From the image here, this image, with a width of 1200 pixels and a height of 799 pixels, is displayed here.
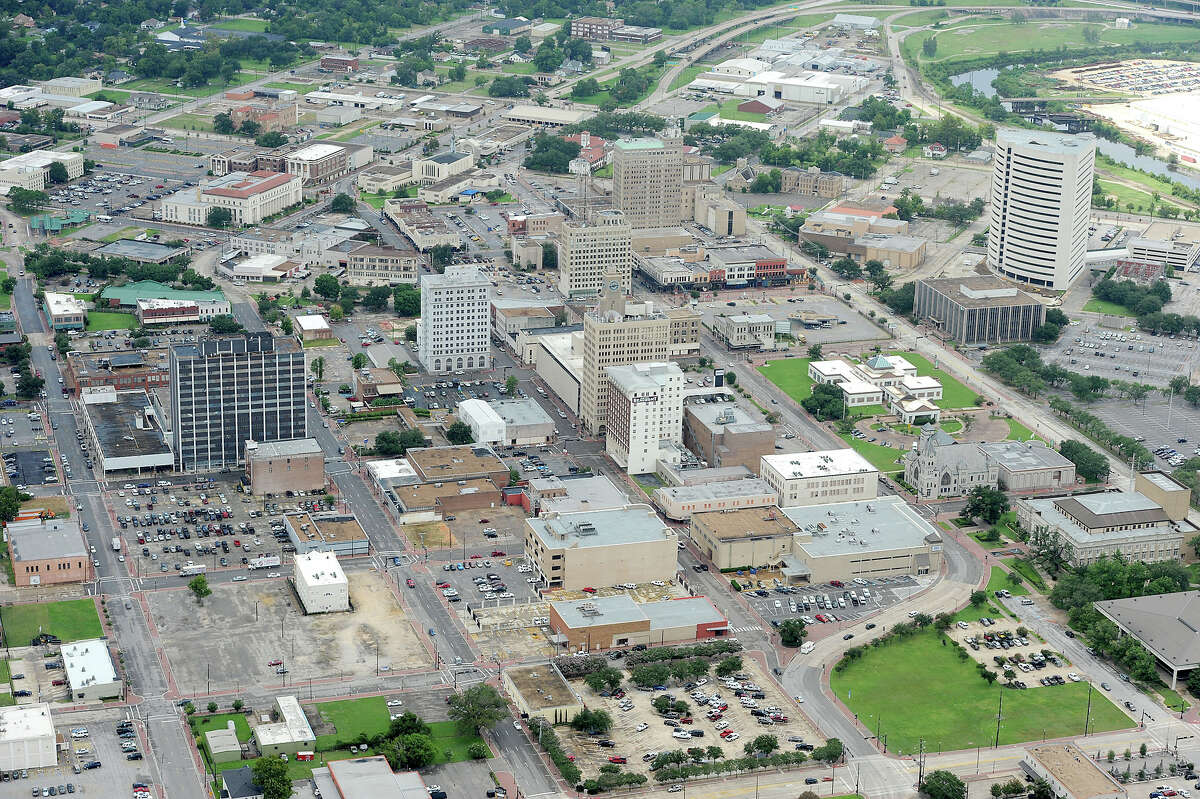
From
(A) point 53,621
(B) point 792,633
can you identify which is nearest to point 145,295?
(A) point 53,621

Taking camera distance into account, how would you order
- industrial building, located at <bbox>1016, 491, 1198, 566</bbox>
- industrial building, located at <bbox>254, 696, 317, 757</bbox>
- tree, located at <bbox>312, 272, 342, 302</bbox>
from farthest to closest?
1. tree, located at <bbox>312, 272, 342, 302</bbox>
2. industrial building, located at <bbox>1016, 491, 1198, 566</bbox>
3. industrial building, located at <bbox>254, 696, 317, 757</bbox>

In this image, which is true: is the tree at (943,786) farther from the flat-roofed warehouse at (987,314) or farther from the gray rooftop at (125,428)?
the flat-roofed warehouse at (987,314)

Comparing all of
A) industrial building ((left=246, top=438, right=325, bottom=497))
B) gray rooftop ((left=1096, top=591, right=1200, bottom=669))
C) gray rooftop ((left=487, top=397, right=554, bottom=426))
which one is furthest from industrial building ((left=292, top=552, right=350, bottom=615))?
gray rooftop ((left=1096, top=591, right=1200, bottom=669))

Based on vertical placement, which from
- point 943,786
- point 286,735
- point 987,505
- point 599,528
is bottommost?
point 943,786

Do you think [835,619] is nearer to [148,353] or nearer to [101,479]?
[101,479]

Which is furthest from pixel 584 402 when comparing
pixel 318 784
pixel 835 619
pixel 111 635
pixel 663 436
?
pixel 318 784

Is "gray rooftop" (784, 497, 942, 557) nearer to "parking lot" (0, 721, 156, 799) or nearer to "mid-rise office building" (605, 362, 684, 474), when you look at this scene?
"mid-rise office building" (605, 362, 684, 474)

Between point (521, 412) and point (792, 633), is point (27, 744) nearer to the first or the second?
point (792, 633)
